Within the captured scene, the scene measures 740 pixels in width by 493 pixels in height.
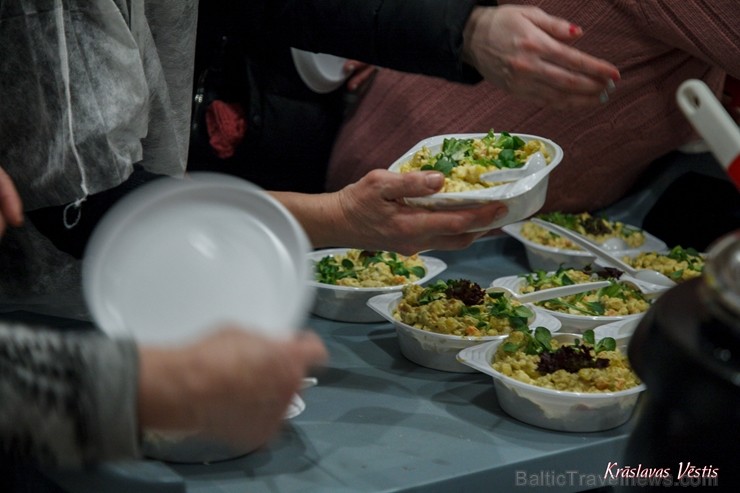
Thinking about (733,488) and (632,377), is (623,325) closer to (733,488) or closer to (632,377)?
(632,377)

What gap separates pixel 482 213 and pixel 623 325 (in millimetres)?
434

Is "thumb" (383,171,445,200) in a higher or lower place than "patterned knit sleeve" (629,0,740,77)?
lower

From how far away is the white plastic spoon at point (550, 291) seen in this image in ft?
7.24

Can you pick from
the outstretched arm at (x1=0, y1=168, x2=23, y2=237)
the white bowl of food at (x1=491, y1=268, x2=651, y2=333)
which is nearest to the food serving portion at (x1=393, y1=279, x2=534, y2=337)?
the white bowl of food at (x1=491, y1=268, x2=651, y2=333)

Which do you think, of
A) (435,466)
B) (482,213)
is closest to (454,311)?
(482,213)

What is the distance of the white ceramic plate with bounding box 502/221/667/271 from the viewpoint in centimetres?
260

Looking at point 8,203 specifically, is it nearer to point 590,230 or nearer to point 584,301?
point 584,301

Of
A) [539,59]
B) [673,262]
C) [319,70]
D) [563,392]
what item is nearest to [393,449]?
[563,392]

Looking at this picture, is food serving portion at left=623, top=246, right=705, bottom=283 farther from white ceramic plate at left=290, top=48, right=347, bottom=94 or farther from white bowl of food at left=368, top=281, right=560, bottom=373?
white ceramic plate at left=290, top=48, right=347, bottom=94

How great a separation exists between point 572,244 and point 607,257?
165mm

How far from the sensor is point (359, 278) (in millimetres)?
2348

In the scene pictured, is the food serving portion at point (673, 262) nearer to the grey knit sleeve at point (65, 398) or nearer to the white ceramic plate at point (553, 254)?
the white ceramic plate at point (553, 254)

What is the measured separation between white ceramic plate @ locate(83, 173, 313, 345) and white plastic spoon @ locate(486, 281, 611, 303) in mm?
969

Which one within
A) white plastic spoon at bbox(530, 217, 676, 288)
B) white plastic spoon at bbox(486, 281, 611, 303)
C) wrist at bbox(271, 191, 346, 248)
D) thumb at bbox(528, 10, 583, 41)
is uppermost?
thumb at bbox(528, 10, 583, 41)
